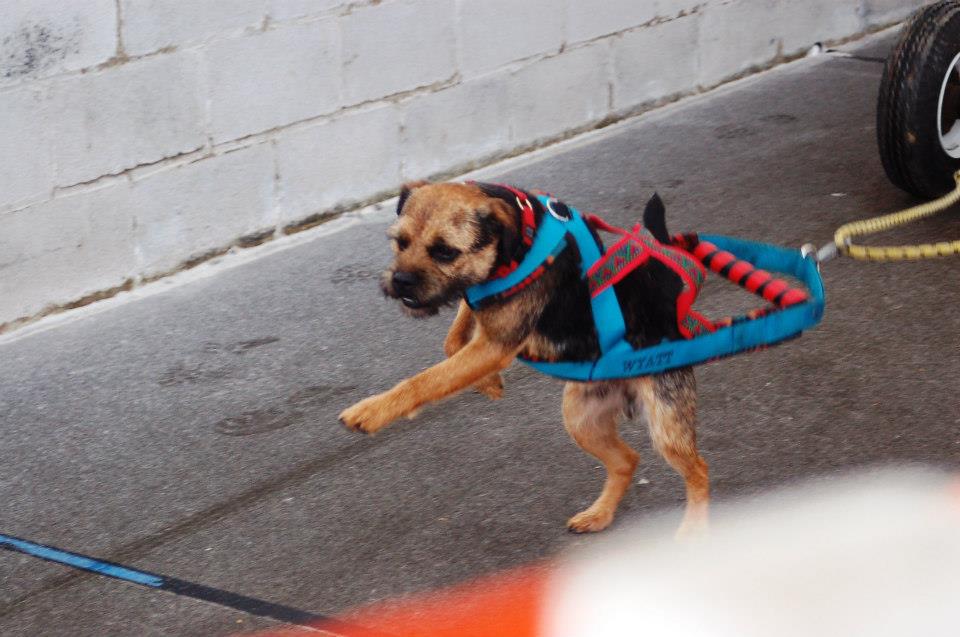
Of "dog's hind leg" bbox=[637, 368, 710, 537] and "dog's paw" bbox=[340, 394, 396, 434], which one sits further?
"dog's hind leg" bbox=[637, 368, 710, 537]

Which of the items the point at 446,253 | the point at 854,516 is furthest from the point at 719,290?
the point at 446,253

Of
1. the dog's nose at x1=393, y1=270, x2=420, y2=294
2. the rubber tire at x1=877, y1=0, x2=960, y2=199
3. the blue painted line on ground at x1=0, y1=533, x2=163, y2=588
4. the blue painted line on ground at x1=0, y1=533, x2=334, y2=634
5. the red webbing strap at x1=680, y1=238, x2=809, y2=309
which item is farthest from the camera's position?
the rubber tire at x1=877, y1=0, x2=960, y2=199

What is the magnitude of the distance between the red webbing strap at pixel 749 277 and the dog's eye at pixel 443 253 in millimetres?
741

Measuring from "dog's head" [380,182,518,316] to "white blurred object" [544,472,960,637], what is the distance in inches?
38.0

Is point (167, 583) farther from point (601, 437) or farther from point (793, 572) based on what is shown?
point (793, 572)

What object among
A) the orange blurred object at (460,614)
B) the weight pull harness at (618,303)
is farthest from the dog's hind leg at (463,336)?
the orange blurred object at (460,614)

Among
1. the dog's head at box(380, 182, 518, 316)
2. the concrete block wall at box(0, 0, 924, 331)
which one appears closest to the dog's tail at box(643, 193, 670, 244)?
the dog's head at box(380, 182, 518, 316)

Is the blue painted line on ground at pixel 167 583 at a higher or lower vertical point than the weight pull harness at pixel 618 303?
lower

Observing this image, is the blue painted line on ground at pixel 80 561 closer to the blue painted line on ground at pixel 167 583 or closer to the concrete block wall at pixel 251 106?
the blue painted line on ground at pixel 167 583

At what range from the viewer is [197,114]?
6.38 meters

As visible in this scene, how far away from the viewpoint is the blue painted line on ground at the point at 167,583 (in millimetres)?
3721

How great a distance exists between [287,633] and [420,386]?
83cm

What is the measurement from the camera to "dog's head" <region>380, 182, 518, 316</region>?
11.0 feet

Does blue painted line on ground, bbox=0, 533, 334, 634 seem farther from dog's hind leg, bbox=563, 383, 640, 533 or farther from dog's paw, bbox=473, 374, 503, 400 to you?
dog's hind leg, bbox=563, 383, 640, 533
